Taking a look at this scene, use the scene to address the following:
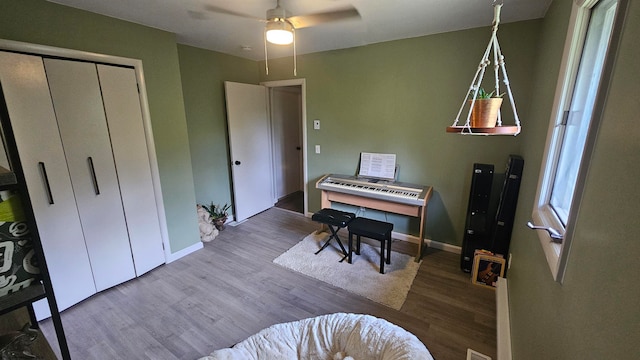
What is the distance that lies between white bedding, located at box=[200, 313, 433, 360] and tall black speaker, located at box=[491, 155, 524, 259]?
1.43 meters

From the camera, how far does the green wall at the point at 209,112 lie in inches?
125

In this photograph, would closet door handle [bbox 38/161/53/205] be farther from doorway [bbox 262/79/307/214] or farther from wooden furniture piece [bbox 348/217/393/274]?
doorway [bbox 262/79/307/214]

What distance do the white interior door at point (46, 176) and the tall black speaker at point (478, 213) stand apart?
11.3ft

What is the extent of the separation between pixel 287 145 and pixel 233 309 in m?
3.33

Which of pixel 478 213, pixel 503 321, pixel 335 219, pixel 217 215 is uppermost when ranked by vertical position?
pixel 478 213

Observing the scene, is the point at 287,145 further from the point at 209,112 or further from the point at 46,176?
the point at 46,176

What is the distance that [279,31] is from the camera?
1814 mm

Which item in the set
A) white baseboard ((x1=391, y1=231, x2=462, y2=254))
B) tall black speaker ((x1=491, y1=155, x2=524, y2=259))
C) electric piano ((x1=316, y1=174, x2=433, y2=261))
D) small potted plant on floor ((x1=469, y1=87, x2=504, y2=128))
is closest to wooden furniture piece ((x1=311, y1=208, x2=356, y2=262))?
electric piano ((x1=316, y1=174, x2=433, y2=261))

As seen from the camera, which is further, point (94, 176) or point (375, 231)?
point (375, 231)

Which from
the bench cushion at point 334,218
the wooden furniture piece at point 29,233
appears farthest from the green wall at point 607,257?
the bench cushion at point 334,218

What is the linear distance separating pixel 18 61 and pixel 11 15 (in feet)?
0.98

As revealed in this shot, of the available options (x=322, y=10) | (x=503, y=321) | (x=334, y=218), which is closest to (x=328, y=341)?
(x=503, y=321)

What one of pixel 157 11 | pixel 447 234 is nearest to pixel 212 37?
pixel 157 11

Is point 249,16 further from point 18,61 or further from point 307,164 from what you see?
point 307,164
